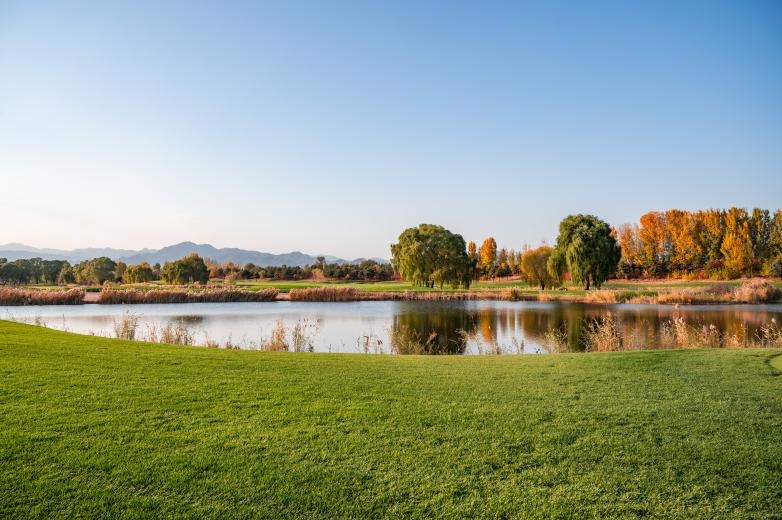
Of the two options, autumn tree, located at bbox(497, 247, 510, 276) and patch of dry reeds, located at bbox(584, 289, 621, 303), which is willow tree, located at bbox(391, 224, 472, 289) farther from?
autumn tree, located at bbox(497, 247, 510, 276)

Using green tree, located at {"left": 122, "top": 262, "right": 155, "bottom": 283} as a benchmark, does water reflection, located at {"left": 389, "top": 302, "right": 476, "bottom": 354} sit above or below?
below

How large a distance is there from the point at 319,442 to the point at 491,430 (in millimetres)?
1654

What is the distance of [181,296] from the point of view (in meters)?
38.5

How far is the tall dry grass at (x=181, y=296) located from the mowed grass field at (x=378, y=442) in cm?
3176

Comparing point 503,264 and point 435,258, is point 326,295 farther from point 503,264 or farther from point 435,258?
point 503,264

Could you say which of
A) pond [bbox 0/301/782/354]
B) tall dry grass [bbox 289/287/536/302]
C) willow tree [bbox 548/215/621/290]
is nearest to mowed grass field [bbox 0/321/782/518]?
pond [bbox 0/301/782/354]

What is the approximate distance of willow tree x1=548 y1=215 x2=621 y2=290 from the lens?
132ft

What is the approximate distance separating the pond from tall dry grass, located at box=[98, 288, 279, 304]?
59.6 inches

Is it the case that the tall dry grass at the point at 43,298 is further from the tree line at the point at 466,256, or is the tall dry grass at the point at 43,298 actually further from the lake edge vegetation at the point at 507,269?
the tree line at the point at 466,256

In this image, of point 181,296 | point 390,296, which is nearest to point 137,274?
point 181,296

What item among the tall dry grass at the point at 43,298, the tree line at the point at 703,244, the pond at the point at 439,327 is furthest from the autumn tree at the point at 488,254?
the tall dry grass at the point at 43,298

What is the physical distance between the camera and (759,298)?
33781 millimetres

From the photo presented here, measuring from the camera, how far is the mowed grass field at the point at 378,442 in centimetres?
345

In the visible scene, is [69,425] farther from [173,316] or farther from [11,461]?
[173,316]
